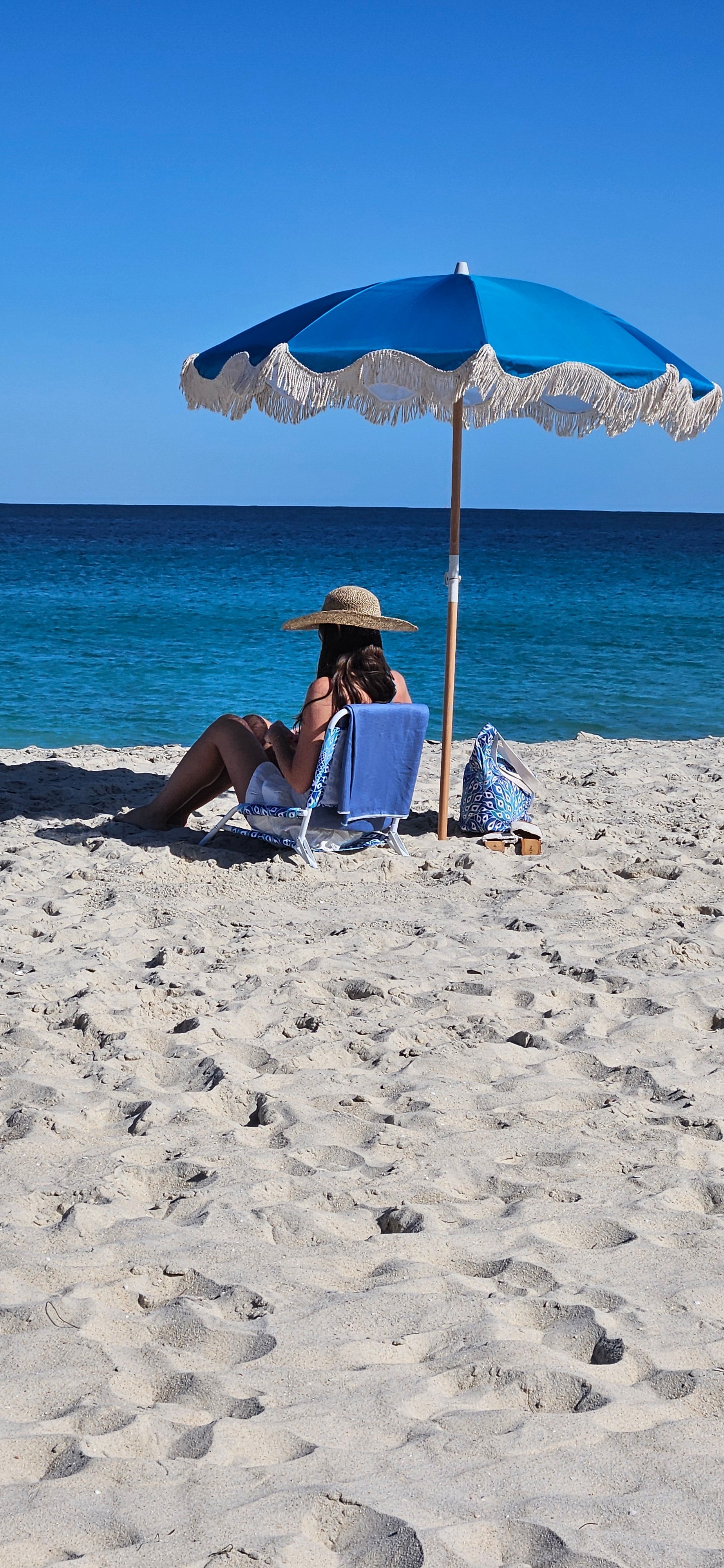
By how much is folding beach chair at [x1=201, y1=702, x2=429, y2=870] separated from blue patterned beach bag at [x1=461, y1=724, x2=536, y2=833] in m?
0.47

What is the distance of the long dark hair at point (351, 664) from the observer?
16.6 ft

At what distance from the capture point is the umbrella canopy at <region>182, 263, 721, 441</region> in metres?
4.46

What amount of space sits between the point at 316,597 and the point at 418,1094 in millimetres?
23344

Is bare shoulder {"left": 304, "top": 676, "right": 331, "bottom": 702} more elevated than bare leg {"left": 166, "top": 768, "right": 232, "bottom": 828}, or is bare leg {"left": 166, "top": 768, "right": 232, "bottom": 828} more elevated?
bare shoulder {"left": 304, "top": 676, "right": 331, "bottom": 702}

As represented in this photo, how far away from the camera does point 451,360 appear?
4395 mm

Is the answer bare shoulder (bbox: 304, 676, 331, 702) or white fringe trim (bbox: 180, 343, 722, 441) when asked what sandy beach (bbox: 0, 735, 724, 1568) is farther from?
white fringe trim (bbox: 180, 343, 722, 441)

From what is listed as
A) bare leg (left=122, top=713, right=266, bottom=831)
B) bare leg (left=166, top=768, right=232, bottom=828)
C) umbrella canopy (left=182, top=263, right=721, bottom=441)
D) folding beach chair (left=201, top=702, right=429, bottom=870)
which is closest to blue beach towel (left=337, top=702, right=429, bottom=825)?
folding beach chair (left=201, top=702, right=429, bottom=870)

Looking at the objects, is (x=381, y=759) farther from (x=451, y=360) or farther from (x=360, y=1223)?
(x=360, y=1223)

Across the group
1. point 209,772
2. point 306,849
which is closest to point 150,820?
point 209,772

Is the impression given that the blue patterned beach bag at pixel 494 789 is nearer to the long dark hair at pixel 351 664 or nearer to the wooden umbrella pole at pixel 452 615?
the wooden umbrella pole at pixel 452 615

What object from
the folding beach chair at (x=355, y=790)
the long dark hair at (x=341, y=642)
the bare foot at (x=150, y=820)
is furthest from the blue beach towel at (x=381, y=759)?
the bare foot at (x=150, y=820)

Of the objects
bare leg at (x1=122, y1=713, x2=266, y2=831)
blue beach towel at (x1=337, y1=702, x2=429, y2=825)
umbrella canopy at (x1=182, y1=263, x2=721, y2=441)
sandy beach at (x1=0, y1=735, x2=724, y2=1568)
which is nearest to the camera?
sandy beach at (x1=0, y1=735, x2=724, y2=1568)

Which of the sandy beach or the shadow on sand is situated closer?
the sandy beach

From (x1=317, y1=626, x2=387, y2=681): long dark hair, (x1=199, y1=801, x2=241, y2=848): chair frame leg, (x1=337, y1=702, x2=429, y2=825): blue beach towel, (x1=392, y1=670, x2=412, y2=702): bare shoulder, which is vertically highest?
(x1=317, y1=626, x2=387, y2=681): long dark hair
